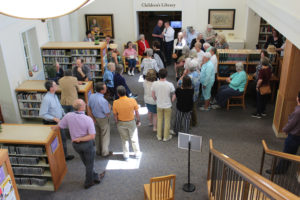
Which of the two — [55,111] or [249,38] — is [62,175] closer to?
[55,111]

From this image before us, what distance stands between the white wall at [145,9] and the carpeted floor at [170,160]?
208 inches

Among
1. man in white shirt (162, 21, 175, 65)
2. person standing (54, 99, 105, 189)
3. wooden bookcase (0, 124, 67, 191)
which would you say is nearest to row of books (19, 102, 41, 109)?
wooden bookcase (0, 124, 67, 191)

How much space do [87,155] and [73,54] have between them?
532 centimetres

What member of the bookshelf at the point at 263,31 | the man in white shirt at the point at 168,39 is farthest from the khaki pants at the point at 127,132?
the bookshelf at the point at 263,31

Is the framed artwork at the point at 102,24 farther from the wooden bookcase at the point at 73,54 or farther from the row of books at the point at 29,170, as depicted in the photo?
the row of books at the point at 29,170

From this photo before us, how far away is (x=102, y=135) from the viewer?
602cm

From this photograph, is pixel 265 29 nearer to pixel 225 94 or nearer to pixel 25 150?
pixel 225 94

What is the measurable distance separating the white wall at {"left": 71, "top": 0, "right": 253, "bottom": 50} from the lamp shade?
11457mm

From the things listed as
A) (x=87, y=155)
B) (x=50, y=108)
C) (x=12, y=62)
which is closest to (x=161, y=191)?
(x=87, y=155)

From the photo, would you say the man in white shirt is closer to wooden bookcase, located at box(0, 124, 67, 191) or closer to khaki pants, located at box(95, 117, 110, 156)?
khaki pants, located at box(95, 117, 110, 156)

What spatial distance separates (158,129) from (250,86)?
175 inches

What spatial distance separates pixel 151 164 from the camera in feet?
19.5

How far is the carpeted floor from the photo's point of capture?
5.20 m

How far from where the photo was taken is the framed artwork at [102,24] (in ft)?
A: 40.1
